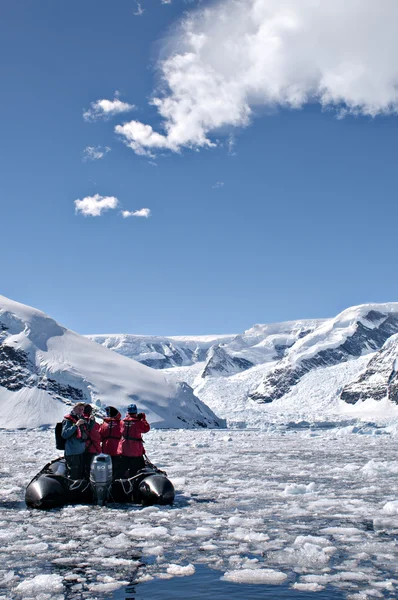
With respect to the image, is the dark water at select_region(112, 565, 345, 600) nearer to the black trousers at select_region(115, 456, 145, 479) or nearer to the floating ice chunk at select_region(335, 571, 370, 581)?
the floating ice chunk at select_region(335, 571, 370, 581)

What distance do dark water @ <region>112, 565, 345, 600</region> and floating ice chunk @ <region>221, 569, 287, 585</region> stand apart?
13 cm

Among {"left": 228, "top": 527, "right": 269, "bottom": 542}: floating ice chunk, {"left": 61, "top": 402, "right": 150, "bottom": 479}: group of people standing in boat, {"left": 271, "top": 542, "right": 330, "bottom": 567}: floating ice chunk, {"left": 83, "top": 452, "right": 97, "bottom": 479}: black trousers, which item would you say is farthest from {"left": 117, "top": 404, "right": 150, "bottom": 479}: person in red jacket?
{"left": 271, "top": 542, "right": 330, "bottom": 567}: floating ice chunk

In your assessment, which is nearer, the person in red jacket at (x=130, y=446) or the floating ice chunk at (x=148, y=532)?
the floating ice chunk at (x=148, y=532)

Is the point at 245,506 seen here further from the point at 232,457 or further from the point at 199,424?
the point at 199,424

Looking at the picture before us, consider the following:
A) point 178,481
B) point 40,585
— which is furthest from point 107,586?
point 178,481

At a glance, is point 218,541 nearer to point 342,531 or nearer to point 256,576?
point 256,576

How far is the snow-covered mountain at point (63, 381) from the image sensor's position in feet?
304

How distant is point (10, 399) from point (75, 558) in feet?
307

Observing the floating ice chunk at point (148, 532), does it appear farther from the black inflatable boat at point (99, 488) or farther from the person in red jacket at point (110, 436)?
the person in red jacket at point (110, 436)

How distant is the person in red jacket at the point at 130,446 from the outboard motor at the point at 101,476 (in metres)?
1.23

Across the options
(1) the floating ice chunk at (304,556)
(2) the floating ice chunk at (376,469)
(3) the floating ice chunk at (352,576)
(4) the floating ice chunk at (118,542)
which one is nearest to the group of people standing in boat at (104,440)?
(4) the floating ice chunk at (118,542)

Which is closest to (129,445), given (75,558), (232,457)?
(75,558)

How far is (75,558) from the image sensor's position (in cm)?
800

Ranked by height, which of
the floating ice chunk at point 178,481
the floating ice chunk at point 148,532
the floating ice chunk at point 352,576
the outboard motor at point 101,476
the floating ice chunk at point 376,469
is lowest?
the floating ice chunk at point 178,481
